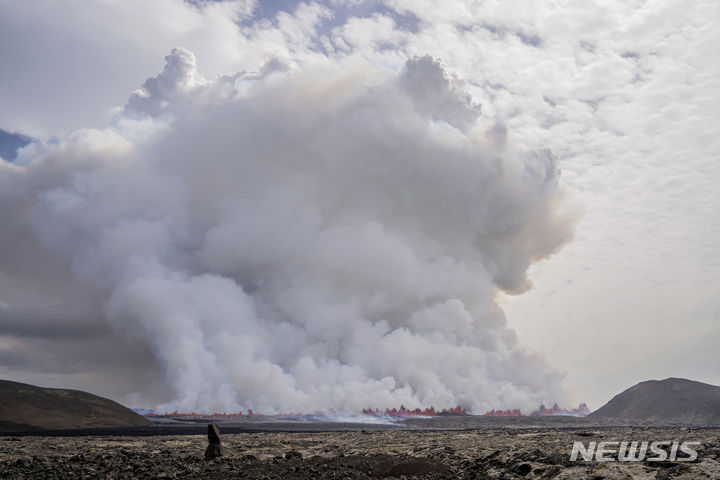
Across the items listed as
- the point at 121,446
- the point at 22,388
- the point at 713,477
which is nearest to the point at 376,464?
the point at 713,477

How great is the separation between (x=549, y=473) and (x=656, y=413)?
195025 mm

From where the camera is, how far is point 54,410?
128 metres

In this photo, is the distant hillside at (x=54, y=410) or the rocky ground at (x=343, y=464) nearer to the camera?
the rocky ground at (x=343, y=464)

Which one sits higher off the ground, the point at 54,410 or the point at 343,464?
the point at 54,410

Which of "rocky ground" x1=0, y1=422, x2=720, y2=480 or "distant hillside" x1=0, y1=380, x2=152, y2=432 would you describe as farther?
"distant hillside" x1=0, y1=380, x2=152, y2=432

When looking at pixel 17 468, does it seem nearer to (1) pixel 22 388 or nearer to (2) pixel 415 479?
(2) pixel 415 479

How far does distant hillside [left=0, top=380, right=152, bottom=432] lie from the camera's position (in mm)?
110500

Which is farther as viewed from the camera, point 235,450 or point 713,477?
point 235,450

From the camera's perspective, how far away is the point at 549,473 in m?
28.8

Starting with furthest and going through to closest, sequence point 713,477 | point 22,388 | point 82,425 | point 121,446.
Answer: point 22,388 < point 82,425 < point 121,446 < point 713,477

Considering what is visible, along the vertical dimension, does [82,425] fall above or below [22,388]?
below

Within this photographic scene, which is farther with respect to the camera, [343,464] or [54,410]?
[54,410]

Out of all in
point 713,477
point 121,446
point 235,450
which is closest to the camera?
point 713,477

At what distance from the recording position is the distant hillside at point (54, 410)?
110500 millimetres
